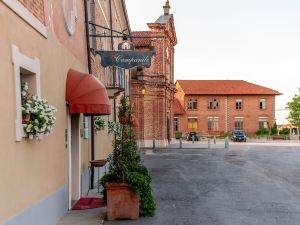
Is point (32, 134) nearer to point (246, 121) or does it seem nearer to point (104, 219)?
point (104, 219)

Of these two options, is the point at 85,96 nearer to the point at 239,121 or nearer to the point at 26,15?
the point at 26,15

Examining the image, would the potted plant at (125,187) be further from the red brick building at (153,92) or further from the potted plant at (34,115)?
the red brick building at (153,92)

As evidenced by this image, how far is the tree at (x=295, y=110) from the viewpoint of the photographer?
77.7 metres

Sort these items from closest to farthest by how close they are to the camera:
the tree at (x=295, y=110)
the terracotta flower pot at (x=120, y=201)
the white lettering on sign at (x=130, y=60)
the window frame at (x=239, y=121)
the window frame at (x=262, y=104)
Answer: the terracotta flower pot at (x=120, y=201), the white lettering on sign at (x=130, y=60), the window frame at (x=239, y=121), the window frame at (x=262, y=104), the tree at (x=295, y=110)

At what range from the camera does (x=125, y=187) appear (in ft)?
30.7

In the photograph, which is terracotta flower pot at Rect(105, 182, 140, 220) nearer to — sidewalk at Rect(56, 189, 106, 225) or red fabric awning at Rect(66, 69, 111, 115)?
sidewalk at Rect(56, 189, 106, 225)

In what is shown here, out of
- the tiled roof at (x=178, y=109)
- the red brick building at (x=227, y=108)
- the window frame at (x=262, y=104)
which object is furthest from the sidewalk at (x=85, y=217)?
the window frame at (x=262, y=104)

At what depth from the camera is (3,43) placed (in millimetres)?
5934

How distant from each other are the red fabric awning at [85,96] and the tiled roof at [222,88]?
2481 inches

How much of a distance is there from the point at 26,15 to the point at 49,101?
6.58 ft

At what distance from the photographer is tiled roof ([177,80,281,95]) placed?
73.5 m

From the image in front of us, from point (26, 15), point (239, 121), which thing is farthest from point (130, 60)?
point (239, 121)

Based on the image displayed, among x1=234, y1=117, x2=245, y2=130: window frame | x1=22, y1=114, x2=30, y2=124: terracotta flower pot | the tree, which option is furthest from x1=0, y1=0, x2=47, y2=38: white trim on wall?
the tree

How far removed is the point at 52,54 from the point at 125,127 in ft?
7.98
